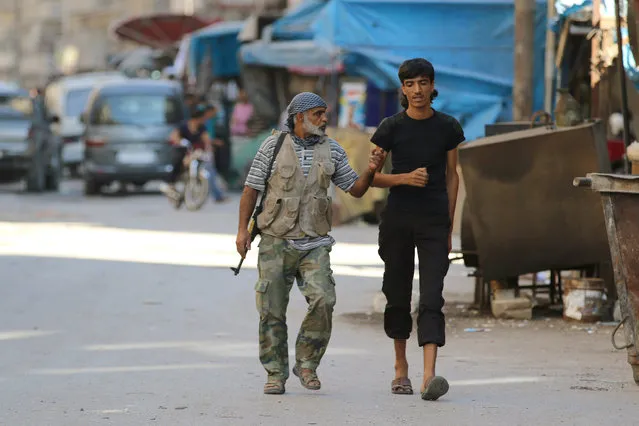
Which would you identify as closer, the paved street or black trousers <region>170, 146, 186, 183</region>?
the paved street

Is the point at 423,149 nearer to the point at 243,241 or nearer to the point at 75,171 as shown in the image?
the point at 243,241

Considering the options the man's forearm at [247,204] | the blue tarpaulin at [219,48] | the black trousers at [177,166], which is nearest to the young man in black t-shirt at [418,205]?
the man's forearm at [247,204]

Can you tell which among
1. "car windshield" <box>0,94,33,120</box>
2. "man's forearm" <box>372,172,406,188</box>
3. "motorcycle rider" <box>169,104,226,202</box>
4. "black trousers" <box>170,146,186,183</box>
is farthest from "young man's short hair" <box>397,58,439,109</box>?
"car windshield" <box>0,94,33,120</box>

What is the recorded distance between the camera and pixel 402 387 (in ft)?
Result: 27.4

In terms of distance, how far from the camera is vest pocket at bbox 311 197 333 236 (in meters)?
8.38

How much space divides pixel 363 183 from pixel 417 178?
0.29 meters

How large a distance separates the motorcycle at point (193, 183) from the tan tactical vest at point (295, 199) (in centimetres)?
1695

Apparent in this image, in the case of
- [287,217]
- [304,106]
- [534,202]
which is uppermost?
[304,106]

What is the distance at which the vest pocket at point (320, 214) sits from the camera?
330 inches

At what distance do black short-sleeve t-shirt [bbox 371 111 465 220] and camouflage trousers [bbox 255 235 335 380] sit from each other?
539mm

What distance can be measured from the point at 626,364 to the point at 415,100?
7.73 feet

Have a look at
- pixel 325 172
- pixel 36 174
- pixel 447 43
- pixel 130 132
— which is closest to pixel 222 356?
pixel 325 172

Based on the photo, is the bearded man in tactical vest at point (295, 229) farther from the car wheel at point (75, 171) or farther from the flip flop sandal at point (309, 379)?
the car wheel at point (75, 171)

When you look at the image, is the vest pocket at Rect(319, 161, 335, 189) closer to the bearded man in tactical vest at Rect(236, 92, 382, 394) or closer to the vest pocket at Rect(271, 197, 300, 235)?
the bearded man in tactical vest at Rect(236, 92, 382, 394)
